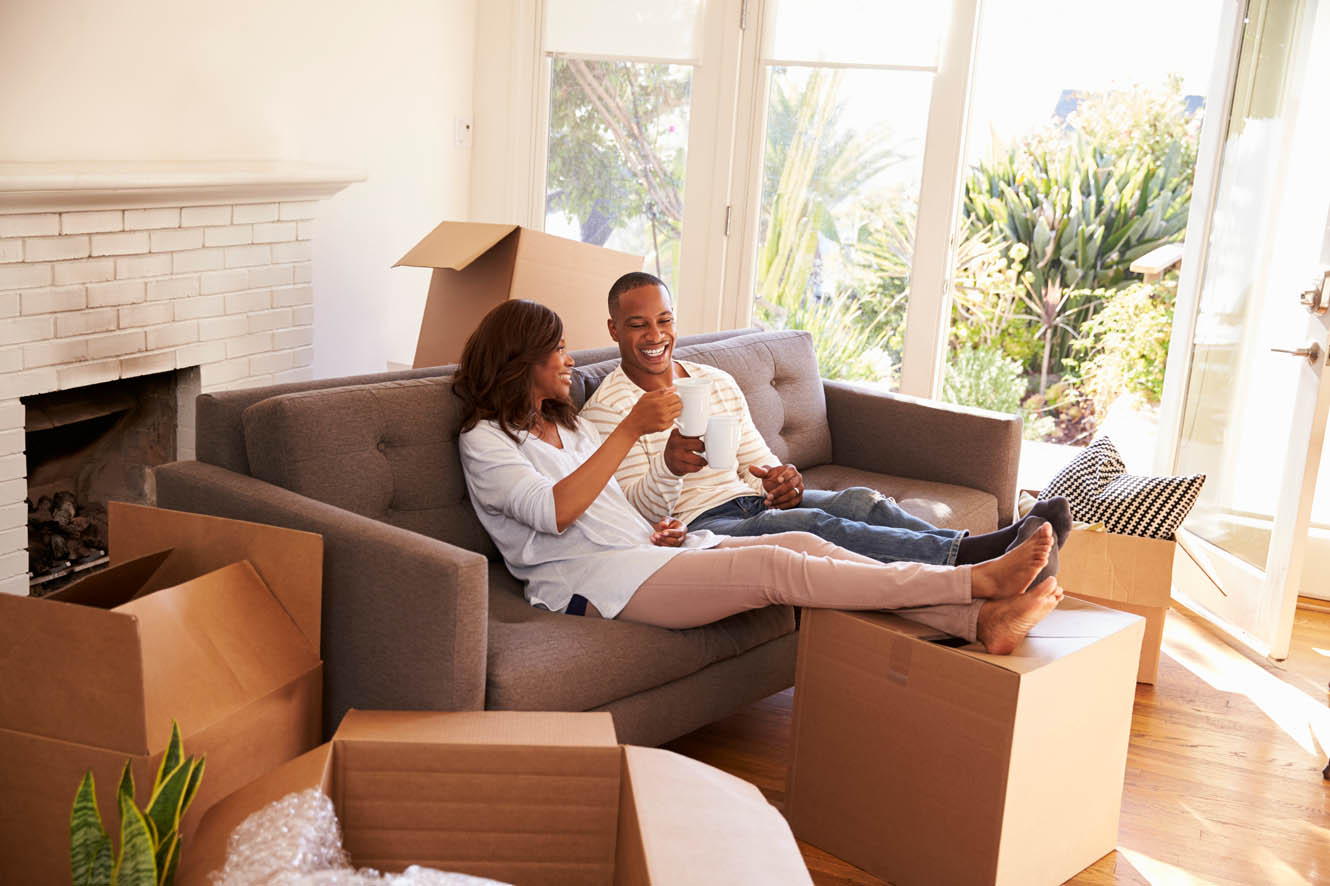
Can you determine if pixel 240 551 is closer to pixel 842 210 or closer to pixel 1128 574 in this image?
pixel 1128 574

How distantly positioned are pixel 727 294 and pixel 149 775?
3.31m

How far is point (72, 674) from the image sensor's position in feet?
5.40

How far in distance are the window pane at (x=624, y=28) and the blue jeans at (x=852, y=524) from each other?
7.72 ft

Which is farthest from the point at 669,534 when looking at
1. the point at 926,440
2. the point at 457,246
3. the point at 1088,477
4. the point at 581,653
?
the point at 1088,477

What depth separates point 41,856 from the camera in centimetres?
169

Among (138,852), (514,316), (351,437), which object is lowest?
(138,852)

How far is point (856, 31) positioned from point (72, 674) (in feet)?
11.6

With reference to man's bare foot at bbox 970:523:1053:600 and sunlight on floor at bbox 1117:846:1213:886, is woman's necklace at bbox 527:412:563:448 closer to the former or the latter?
man's bare foot at bbox 970:523:1053:600

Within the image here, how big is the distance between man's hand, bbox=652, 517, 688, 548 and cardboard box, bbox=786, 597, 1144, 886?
1.28ft

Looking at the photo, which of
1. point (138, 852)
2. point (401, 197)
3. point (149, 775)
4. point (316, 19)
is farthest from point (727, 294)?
point (138, 852)

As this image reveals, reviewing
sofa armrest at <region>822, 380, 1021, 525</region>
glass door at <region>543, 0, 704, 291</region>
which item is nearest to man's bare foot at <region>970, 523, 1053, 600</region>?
sofa armrest at <region>822, 380, 1021, 525</region>

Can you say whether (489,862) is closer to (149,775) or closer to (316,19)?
(149,775)

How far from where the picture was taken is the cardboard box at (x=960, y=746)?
1.97m

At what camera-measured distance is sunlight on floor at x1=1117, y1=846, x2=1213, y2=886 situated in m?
2.25
